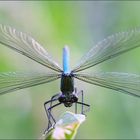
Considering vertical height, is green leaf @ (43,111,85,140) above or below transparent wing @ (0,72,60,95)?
below

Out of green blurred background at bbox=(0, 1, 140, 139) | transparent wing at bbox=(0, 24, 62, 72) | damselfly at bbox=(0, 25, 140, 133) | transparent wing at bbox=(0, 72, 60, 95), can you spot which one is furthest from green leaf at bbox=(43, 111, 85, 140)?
green blurred background at bbox=(0, 1, 140, 139)

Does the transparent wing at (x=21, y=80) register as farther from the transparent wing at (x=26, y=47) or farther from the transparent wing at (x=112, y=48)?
the transparent wing at (x=112, y=48)

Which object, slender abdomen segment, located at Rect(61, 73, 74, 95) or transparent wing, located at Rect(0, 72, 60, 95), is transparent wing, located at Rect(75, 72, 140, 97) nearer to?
slender abdomen segment, located at Rect(61, 73, 74, 95)

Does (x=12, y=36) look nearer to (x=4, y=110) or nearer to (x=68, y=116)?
(x=4, y=110)

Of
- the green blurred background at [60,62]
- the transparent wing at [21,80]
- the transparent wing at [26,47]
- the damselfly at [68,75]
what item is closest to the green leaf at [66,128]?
the damselfly at [68,75]

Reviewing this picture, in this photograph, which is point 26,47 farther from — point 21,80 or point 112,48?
point 112,48

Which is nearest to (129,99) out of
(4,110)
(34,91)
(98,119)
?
(98,119)
